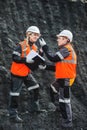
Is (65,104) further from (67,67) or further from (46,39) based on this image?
(46,39)

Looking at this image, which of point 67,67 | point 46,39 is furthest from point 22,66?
point 46,39

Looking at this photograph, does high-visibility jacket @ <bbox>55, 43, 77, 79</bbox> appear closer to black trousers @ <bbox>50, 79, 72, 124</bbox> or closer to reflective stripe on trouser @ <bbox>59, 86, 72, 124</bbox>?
black trousers @ <bbox>50, 79, 72, 124</bbox>

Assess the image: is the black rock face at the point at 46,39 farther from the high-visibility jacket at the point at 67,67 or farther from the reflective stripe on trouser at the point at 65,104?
the high-visibility jacket at the point at 67,67

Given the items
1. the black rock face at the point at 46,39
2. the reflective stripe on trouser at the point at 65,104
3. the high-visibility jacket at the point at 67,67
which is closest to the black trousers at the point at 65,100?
the reflective stripe on trouser at the point at 65,104

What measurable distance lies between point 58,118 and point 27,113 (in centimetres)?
84

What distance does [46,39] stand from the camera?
526 inches

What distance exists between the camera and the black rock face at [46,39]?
36.1 ft

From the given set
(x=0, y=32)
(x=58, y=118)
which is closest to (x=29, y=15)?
(x=0, y=32)

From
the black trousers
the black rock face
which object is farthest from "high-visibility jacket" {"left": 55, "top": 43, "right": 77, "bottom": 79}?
the black rock face

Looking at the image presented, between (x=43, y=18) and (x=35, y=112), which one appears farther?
(x=43, y=18)

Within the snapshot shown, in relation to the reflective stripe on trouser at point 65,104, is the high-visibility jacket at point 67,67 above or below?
above

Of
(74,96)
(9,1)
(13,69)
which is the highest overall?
(9,1)

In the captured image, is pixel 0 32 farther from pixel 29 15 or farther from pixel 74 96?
pixel 74 96

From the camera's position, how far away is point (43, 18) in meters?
13.6
